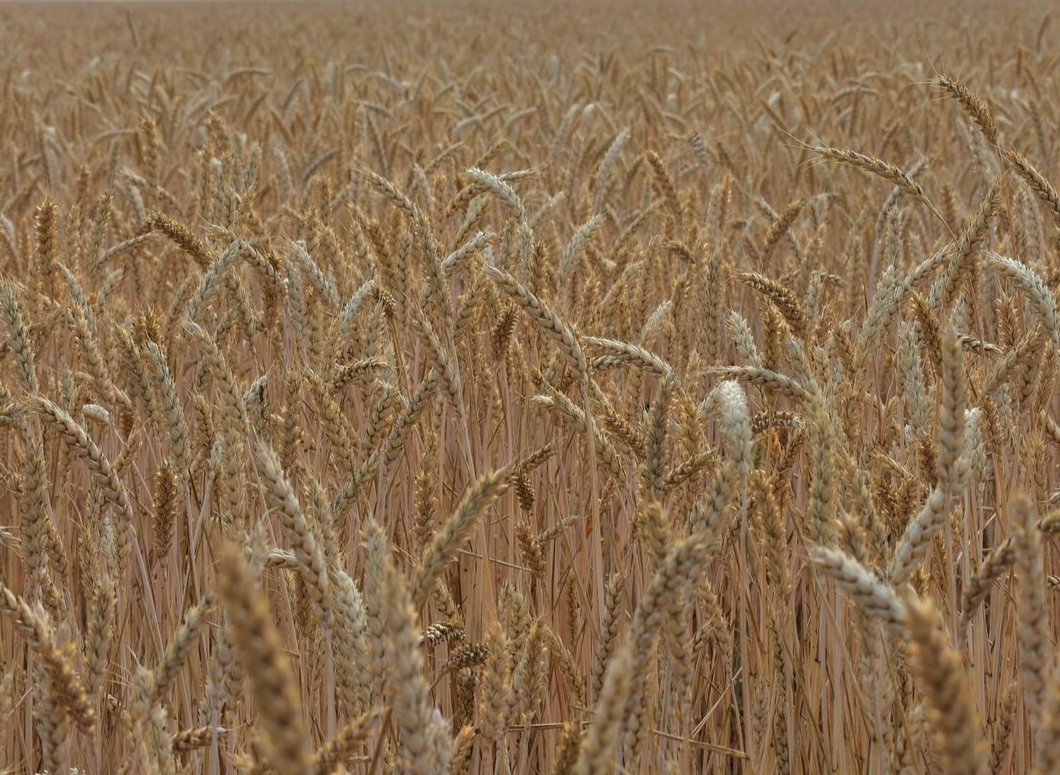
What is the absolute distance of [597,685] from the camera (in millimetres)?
1128

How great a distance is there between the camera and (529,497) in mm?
1589

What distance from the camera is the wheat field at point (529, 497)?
0.88 metres

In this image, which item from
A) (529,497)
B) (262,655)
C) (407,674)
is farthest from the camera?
(529,497)

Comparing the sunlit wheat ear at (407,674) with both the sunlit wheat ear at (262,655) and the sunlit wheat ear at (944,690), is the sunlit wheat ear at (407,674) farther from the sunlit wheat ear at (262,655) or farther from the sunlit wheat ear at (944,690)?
the sunlit wheat ear at (944,690)

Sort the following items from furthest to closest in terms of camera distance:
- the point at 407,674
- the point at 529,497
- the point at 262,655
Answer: the point at 529,497, the point at 407,674, the point at 262,655

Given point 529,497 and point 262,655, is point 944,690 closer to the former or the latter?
point 262,655

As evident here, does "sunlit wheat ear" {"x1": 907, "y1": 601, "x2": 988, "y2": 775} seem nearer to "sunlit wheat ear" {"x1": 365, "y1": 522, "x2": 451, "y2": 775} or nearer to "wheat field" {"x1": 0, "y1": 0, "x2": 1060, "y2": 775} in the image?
"wheat field" {"x1": 0, "y1": 0, "x2": 1060, "y2": 775}

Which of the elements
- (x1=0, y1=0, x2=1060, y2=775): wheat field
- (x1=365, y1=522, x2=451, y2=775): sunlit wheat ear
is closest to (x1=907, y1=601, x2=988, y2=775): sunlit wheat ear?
(x1=0, y1=0, x2=1060, y2=775): wheat field

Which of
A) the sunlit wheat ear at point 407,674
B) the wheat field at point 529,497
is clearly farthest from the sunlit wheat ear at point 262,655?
the sunlit wheat ear at point 407,674

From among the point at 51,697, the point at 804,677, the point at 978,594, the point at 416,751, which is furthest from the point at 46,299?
the point at 978,594

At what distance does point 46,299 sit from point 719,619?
A: 1.40 meters

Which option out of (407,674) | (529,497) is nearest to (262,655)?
(407,674)

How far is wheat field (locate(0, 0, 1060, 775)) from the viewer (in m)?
0.88

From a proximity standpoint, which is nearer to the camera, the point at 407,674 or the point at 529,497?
the point at 407,674
